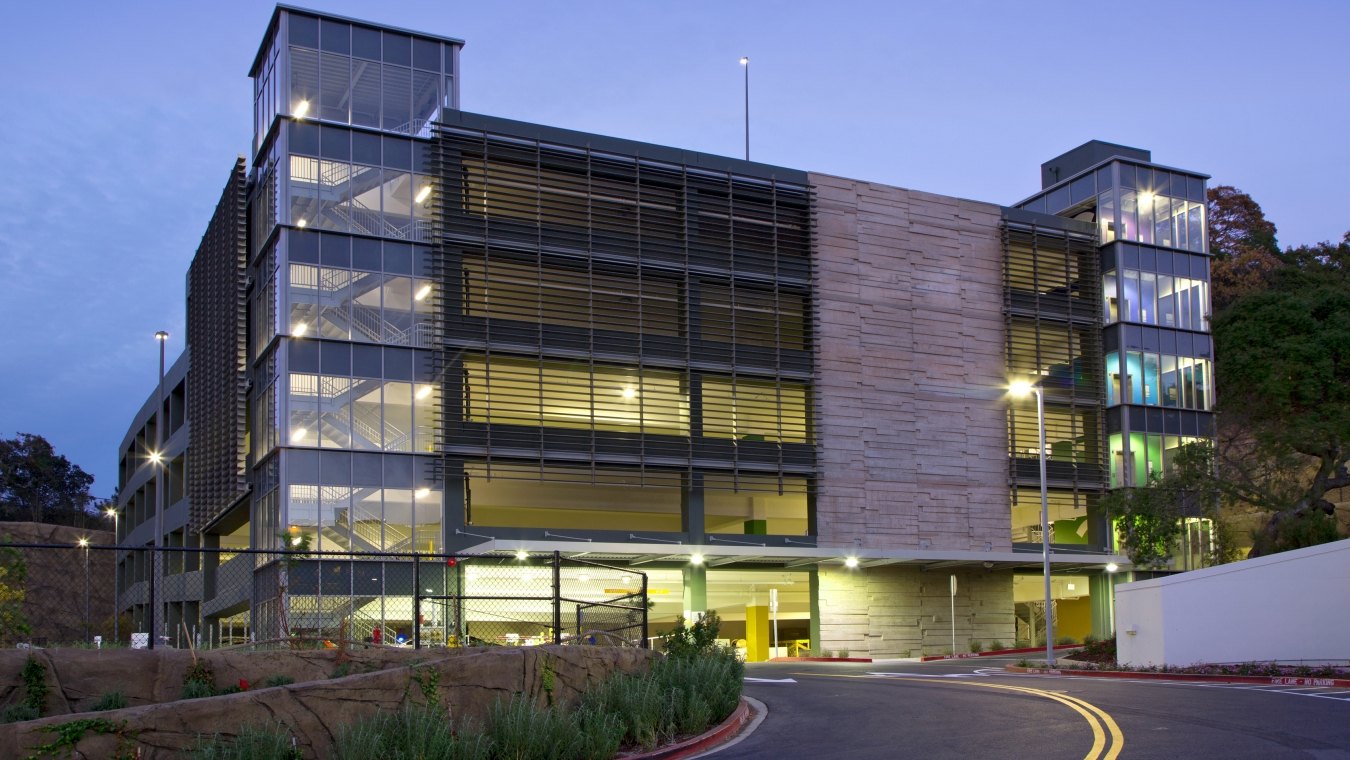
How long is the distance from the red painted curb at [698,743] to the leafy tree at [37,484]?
435 ft

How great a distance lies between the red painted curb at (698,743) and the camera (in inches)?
698

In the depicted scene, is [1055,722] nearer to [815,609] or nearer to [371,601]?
[371,601]

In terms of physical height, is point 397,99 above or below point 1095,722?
above

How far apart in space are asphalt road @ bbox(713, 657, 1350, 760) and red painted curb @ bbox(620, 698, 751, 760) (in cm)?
40

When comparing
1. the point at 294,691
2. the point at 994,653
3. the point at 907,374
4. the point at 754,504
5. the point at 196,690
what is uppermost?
the point at 907,374

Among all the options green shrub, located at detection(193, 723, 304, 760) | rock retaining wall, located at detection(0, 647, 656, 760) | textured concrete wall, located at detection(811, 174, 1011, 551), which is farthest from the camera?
textured concrete wall, located at detection(811, 174, 1011, 551)

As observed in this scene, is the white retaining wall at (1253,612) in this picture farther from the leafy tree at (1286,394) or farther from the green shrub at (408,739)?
the green shrub at (408,739)

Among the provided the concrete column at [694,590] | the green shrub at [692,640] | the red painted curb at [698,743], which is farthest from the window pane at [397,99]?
the red painted curb at [698,743]

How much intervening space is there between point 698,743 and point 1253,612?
20.0 meters

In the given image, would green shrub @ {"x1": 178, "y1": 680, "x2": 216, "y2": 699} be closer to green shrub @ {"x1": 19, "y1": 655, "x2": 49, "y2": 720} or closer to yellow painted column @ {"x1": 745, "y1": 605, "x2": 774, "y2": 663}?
green shrub @ {"x1": 19, "y1": 655, "x2": 49, "y2": 720}

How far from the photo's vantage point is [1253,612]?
33.3 m

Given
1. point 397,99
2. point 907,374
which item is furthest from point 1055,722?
point 907,374

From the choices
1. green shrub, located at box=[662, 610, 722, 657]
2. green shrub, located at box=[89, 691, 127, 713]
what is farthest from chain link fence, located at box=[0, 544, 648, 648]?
green shrub, located at box=[89, 691, 127, 713]

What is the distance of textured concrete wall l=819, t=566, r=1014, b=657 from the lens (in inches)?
2149
